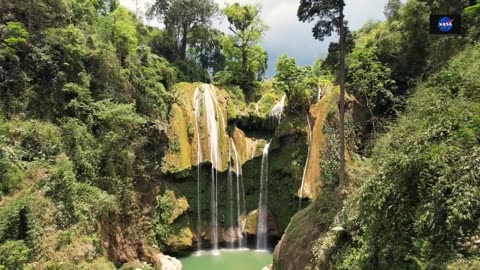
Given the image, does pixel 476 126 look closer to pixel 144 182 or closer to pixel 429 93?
pixel 429 93

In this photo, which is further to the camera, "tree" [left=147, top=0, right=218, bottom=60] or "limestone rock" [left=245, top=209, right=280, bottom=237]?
"tree" [left=147, top=0, right=218, bottom=60]

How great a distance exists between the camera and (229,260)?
17359 millimetres

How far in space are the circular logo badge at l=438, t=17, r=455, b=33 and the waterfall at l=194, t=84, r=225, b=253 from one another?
11905 mm

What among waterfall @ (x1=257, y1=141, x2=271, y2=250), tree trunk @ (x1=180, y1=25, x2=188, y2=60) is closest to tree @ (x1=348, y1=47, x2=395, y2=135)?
waterfall @ (x1=257, y1=141, x2=271, y2=250)

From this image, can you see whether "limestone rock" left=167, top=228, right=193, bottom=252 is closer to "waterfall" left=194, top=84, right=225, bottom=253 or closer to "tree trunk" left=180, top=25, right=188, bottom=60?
"waterfall" left=194, top=84, right=225, bottom=253

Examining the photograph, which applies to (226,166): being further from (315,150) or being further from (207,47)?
(207,47)

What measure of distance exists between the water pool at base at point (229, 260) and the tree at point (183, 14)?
16437mm

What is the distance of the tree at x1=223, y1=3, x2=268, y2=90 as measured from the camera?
1024 inches

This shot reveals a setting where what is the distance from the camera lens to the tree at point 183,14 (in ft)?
92.1

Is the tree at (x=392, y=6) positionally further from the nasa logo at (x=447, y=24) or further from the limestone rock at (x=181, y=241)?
the limestone rock at (x=181, y=241)

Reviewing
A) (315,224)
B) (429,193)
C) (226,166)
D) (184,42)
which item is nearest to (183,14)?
(184,42)

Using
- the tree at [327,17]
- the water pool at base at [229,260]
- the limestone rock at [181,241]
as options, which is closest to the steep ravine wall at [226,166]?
the limestone rock at [181,241]

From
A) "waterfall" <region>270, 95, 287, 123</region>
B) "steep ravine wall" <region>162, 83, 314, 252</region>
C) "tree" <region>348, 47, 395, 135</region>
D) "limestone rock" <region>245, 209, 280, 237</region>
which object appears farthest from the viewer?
"waterfall" <region>270, 95, 287, 123</region>

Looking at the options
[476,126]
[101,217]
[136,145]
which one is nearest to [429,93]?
[476,126]
